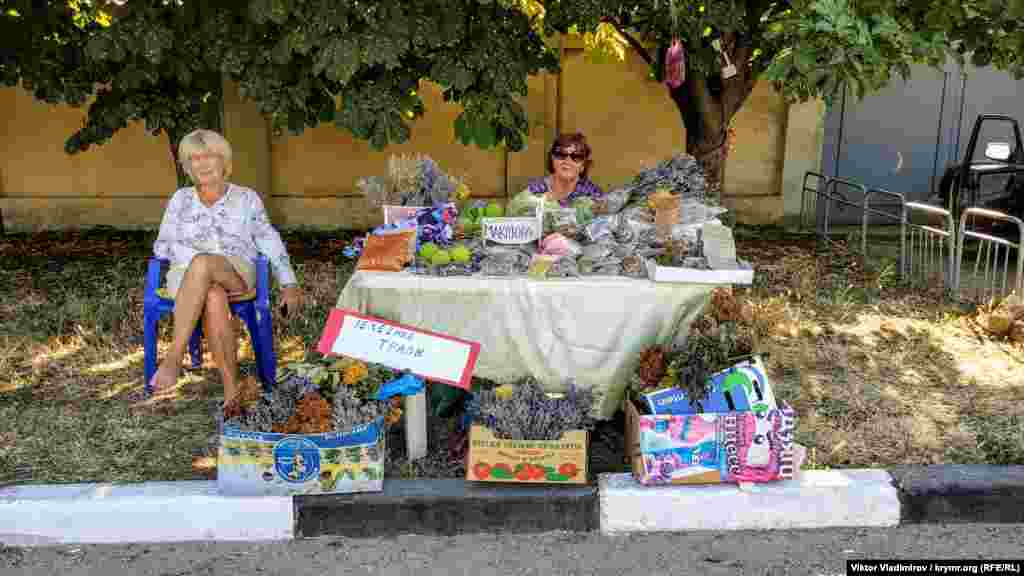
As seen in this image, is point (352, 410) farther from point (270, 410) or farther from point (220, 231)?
point (220, 231)

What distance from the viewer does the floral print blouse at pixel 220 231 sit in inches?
172

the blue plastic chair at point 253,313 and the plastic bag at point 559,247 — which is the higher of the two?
the plastic bag at point 559,247

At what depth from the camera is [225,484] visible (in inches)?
133

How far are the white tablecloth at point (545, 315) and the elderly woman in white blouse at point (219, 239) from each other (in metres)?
0.71

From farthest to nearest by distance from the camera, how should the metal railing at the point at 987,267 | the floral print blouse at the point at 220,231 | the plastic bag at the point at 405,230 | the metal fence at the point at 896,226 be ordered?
the metal fence at the point at 896,226
the metal railing at the point at 987,267
the floral print blouse at the point at 220,231
the plastic bag at the point at 405,230

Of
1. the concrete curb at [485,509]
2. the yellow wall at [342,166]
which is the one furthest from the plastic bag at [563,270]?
the yellow wall at [342,166]

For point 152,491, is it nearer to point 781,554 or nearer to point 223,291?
point 223,291

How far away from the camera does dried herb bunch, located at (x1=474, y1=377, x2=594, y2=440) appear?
3.44 meters

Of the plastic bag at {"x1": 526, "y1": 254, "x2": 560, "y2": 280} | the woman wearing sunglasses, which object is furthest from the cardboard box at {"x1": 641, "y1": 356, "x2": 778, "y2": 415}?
the woman wearing sunglasses

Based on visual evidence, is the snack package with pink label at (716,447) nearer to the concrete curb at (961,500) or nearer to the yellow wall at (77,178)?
the concrete curb at (961,500)

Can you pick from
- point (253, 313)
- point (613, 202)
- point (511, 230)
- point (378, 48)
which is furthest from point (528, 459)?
point (378, 48)

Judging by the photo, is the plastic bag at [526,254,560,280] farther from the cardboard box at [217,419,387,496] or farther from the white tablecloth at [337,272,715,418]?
the cardboard box at [217,419,387,496]

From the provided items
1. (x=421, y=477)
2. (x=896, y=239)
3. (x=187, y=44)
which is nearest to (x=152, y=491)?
(x=421, y=477)

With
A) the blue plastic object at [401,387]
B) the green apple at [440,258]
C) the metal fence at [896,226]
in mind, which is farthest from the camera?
the metal fence at [896,226]
